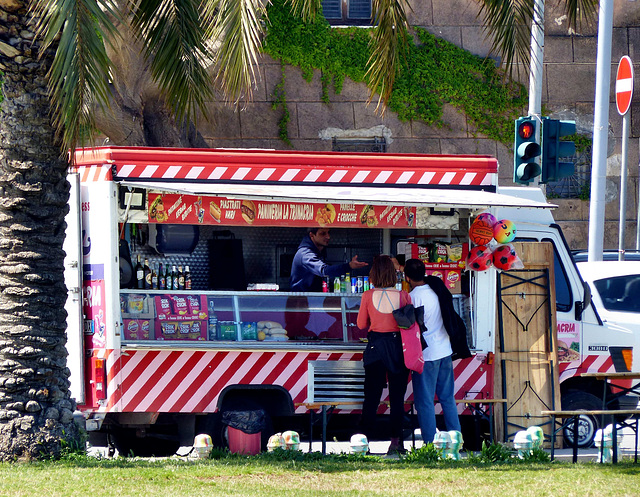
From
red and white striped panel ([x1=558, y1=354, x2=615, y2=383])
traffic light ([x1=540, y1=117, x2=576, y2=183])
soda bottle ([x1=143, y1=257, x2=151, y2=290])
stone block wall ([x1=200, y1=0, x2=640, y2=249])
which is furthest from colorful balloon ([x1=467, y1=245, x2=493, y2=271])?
stone block wall ([x1=200, y1=0, x2=640, y2=249])

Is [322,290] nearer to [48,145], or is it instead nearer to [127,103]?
[48,145]

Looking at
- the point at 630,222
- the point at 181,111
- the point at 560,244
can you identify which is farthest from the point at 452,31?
the point at 181,111

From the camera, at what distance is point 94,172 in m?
8.39

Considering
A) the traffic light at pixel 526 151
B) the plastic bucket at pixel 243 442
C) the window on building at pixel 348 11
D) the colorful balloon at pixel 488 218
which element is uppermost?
the window on building at pixel 348 11

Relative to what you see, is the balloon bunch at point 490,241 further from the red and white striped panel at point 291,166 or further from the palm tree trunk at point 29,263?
the palm tree trunk at point 29,263

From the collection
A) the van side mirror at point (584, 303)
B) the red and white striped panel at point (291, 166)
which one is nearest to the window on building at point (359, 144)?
the van side mirror at point (584, 303)

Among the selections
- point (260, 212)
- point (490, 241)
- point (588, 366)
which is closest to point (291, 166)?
point (260, 212)

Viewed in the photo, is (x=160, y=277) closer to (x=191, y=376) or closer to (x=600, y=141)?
(x=191, y=376)

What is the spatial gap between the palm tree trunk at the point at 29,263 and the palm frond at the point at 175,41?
103 cm

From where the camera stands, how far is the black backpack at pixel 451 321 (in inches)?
336

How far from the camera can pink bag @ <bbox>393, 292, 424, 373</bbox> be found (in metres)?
8.20

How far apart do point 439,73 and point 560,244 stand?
818 centimetres

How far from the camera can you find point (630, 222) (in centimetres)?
1742

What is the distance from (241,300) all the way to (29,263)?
212 cm
